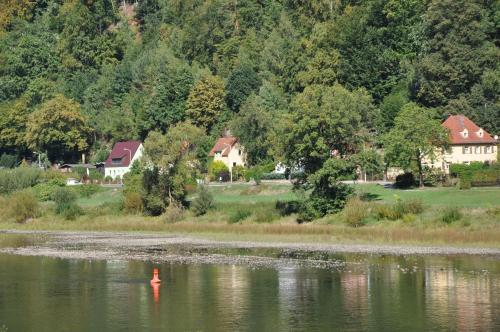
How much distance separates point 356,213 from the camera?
9150cm

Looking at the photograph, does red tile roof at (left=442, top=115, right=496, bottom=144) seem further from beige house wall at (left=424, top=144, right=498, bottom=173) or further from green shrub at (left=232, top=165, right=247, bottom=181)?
green shrub at (left=232, top=165, right=247, bottom=181)

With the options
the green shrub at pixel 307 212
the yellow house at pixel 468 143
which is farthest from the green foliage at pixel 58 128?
the green shrub at pixel 307 212

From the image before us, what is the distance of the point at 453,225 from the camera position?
280 ft

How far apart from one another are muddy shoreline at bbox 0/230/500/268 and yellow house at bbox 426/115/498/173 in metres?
A: 43.2

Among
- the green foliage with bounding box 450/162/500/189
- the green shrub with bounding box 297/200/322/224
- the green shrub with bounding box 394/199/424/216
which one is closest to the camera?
the green shrub with bounding box 394/199/424/216

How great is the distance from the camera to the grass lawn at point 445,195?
9231 cm

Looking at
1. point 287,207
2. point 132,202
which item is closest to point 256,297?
point 287,207

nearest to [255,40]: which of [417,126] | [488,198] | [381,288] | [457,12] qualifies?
[457,12]

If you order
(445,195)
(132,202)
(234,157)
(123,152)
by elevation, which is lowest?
(132,202)

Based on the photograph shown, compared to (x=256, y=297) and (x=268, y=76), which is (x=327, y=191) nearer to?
(x=256, y=297)

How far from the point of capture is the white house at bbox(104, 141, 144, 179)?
164 meters

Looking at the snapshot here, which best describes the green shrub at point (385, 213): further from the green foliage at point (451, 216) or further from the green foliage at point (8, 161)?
the green foliage at point (8, 161)

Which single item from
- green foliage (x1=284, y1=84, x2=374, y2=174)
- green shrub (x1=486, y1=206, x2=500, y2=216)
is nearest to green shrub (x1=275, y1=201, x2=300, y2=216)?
green foliage (x1=284, y1=84, x2=374, y2=174)

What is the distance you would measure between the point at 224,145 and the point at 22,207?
45.1m
